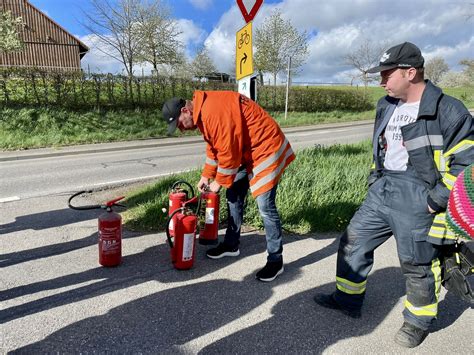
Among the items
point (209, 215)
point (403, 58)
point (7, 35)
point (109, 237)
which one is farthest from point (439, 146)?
point (7, 35)

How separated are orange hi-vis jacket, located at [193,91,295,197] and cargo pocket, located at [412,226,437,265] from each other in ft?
4.13

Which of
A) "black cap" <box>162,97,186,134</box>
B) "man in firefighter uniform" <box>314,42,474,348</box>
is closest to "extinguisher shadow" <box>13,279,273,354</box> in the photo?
"man in firefighter uniform" <box>314,42,474,348</box>

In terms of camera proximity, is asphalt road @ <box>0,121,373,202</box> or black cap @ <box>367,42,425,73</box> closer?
black cap @ <box>367,42,425,73</box>

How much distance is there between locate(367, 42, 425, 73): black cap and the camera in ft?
7.68

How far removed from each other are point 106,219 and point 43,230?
1.58 metres

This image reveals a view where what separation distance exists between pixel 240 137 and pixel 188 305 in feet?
4.68

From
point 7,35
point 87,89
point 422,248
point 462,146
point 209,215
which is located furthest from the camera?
point 87,89

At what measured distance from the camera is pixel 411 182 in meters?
2.46

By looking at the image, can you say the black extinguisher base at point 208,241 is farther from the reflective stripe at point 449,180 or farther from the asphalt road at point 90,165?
the asphalt road at point 90,165

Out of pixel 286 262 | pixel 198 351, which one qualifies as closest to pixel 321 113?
pixel 286 262

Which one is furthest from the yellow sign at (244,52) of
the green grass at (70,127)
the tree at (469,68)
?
the tree at (469,68)

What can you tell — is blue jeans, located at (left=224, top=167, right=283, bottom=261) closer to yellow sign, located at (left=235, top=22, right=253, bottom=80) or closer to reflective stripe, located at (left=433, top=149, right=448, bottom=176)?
reflective stripe, located at (left=433, top=149, right=448, bottom=176)

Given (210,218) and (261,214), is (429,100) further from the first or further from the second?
(210,218)

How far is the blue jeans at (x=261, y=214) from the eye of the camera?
11.1 feet
